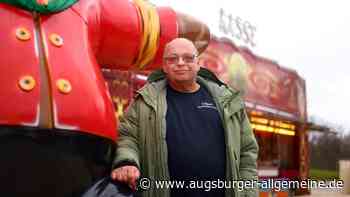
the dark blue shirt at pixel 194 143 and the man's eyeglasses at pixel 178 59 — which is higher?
the man's eyeglasses at pixel 178 59

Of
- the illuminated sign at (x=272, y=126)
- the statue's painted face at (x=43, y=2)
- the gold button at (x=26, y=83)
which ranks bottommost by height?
the gold button at (x=26, y=83)

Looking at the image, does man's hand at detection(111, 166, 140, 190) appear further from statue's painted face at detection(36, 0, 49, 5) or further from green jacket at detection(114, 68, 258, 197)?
statue's painted face at detection(36, 0, 49, 5)

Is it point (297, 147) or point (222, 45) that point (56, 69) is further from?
point (297, 147)

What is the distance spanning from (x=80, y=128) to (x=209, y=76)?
23.0 inches

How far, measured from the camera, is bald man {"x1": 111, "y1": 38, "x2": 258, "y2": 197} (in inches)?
68.4

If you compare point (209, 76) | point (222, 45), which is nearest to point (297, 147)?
point (222, 45)

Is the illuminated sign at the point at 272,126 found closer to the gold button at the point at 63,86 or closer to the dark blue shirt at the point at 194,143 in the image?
the dark blue shirt at the point at 194,143

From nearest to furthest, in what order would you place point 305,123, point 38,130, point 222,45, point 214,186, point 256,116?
point 38,130 < point 214,186 < point 222,45 < point 256,116 < point 305,123

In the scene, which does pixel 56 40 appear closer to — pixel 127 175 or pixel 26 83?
pixel 26 83

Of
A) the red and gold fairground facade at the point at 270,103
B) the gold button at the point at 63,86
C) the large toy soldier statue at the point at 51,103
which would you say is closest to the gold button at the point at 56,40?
the large toy soldier statue at the point at 51,103

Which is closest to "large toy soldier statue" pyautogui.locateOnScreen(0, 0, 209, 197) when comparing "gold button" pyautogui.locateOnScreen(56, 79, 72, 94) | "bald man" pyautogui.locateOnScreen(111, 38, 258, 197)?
"gold button" pyautogui.locateOnScreen(56, 79, 72, 94)

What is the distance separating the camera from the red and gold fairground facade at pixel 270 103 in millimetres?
8211

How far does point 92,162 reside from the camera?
1.62 meters

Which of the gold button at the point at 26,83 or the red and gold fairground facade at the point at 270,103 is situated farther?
the red and gold fairground facade at the point at 270,103
